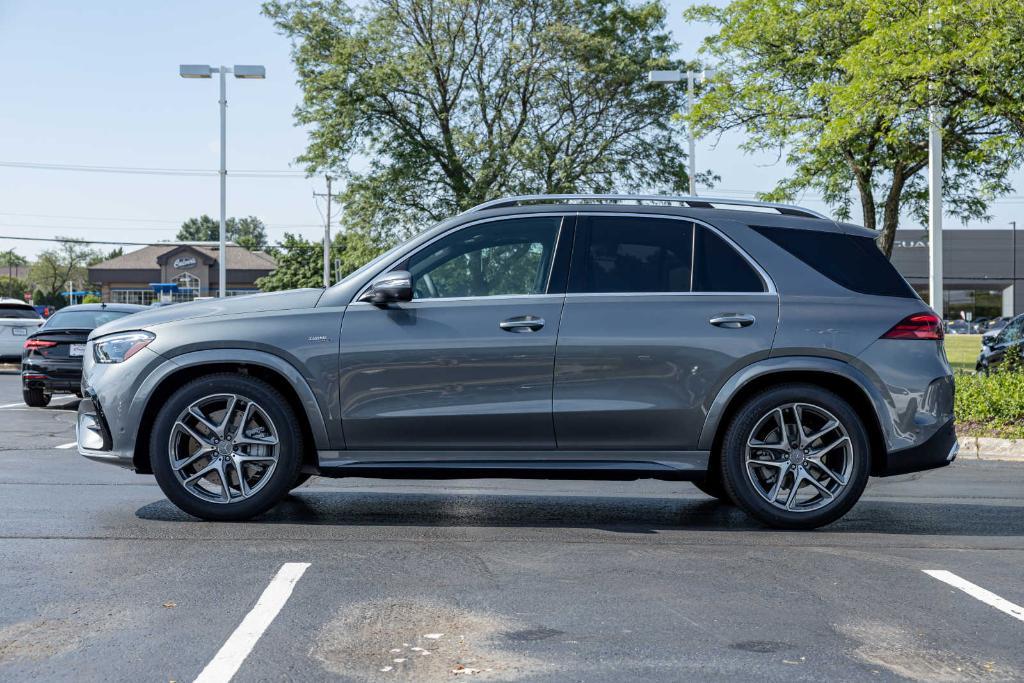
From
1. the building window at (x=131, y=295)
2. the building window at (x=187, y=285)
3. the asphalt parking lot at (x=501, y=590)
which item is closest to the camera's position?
the asphalt parking lot at (x=501, y=590)

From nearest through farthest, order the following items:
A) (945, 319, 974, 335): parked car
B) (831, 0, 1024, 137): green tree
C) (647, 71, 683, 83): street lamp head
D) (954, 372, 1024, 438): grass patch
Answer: (954, 372, 1024, 438): grass patch → (831, 0, 1024, 137): green tree → (647, 71, 683, 83): street lamp head → (945, 319, 974, 335): parked car

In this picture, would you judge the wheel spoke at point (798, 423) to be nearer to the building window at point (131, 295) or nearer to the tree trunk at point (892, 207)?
the tree trunk at point (892, 207)

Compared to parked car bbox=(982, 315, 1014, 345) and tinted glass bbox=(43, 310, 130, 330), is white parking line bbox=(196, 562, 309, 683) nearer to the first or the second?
tinted glass bbox=(43, 310, 130, 330)

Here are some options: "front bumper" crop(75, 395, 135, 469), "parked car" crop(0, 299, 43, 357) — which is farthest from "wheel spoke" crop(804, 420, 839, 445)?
"parked car" crop(0, 299, 43, 357)

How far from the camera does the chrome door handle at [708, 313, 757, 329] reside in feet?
20.7

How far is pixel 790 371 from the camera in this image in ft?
20.9

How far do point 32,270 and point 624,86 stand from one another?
94668mm

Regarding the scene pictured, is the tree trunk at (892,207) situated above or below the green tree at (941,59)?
below

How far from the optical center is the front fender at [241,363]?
6.32 m

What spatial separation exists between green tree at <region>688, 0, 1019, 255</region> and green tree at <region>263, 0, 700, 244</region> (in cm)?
910

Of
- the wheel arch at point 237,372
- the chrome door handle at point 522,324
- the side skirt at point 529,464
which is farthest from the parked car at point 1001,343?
the wheel arch at point 237,372

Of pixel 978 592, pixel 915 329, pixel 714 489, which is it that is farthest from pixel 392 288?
pixel 978 592

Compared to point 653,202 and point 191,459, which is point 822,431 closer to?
point 653,202

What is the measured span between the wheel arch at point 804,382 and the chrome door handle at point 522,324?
110cm
